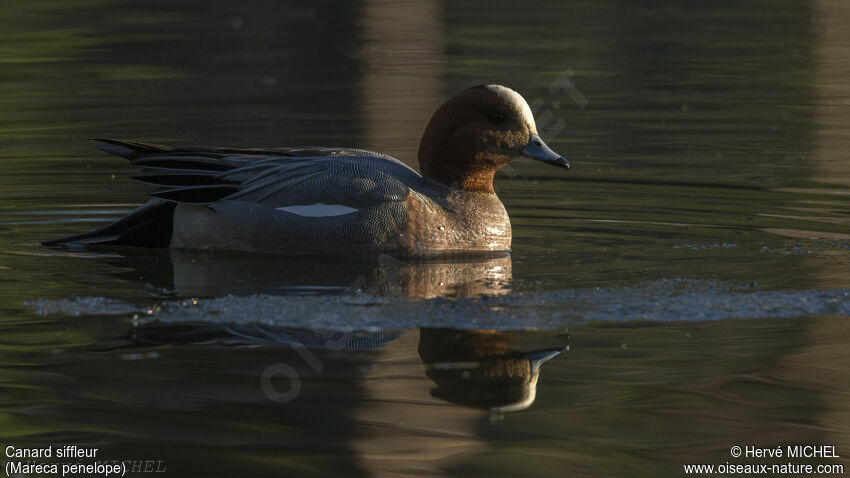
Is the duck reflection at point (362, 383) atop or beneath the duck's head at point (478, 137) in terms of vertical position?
beneath

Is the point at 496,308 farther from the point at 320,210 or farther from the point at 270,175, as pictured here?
the point at 270,175

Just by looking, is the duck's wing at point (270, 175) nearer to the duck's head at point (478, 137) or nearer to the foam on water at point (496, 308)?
the duck's head at point (478, 137)

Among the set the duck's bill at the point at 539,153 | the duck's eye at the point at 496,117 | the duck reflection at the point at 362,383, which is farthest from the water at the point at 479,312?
the duck's eye at the point at 496,117

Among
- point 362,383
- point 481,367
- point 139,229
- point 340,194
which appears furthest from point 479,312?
point 139,229

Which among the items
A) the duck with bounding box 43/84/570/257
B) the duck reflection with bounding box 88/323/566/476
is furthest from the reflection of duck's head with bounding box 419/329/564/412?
the duck with bounding box 43/84/570/257

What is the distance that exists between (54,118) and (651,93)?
6.17m

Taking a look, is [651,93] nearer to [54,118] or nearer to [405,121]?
[405,121]

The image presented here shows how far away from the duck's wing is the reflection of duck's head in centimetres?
167

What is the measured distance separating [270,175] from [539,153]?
4.96 ft

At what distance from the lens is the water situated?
15.5 feet

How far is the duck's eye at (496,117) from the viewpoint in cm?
780

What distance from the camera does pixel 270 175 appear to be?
7.67 m

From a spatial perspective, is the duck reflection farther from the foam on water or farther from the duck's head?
the duck's head

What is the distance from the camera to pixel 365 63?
17.6 m
